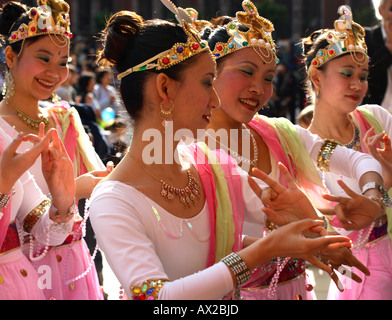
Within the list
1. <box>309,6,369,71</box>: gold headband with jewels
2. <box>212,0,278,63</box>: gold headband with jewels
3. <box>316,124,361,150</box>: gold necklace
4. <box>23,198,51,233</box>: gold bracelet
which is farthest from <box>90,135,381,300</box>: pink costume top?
<box>309,6,369,71</box>: gold headband with jewels

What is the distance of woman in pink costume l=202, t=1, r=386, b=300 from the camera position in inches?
108

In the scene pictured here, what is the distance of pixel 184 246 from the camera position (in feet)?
7.11

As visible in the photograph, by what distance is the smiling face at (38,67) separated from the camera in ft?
10.8

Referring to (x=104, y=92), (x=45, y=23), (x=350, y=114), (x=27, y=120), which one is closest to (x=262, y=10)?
(x=104, y=92)

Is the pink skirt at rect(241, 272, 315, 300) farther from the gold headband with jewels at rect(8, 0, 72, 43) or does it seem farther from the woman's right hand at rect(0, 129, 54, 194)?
the gold headband with jewels at rect(8, 0, 72, 43)

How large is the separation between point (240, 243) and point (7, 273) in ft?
3.21

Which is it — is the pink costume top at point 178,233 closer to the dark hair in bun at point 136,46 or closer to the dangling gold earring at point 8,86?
the dark hair in bun at point 136,46

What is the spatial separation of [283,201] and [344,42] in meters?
1.69

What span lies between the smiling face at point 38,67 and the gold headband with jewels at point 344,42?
1400 mm

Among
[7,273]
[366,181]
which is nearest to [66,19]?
[7,273]

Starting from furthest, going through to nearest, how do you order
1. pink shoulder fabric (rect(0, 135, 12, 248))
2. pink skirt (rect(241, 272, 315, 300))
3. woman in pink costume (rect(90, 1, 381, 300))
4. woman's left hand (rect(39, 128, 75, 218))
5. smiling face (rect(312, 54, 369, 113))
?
smiling face (rect(312, 54, 369, 113))
pink skirt (rect(241, 272, 315, 300))
pink shoulder fabric (rect(0, 135, 12, 248))
woman's left hand (rect(39, 128, 75, 218))
woman in pink costume (rect(90, 1, 381, 300))

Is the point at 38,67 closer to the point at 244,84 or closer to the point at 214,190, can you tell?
Answer: the point at 244,84

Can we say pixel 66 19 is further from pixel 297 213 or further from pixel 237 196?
pixel 297 213

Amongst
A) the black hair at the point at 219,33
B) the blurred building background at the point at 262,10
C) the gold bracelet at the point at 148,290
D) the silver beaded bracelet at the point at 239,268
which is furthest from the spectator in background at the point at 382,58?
the blurred building background at the point at 262,10
